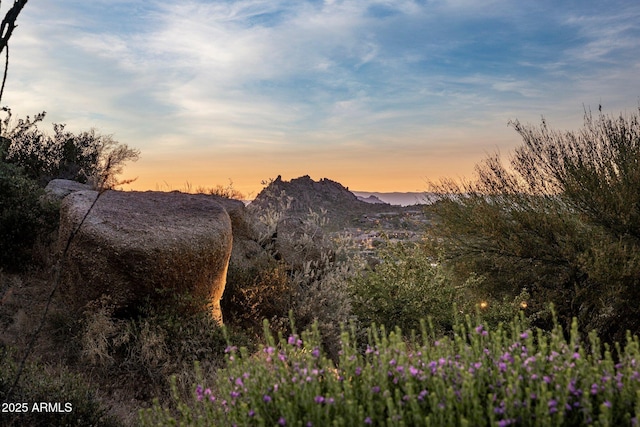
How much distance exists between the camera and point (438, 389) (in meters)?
2.99

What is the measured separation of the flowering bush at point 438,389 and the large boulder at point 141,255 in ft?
14.1

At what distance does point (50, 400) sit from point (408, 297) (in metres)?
5.63

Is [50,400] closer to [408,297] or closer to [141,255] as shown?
[141,255]

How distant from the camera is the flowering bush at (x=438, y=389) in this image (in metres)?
2.85

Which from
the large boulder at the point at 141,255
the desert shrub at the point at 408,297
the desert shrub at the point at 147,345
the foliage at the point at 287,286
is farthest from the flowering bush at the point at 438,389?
the desert shrub at the point at 408,297

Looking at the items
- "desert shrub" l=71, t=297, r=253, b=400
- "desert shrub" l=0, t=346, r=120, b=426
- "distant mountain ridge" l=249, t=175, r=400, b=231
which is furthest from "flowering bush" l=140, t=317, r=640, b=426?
"distant mountain ridge" l=249, t=175, r=400, b=231

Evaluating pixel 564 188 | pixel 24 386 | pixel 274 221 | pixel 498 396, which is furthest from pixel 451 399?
pixel 564 188

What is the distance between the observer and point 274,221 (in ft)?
36.4

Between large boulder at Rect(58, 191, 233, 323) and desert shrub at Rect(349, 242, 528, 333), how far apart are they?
2498mm

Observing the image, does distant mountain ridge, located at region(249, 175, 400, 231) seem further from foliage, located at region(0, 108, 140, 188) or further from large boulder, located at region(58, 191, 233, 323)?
large boulder, located at region(58, 191, 233, 323)

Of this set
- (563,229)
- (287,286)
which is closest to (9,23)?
(287,286)

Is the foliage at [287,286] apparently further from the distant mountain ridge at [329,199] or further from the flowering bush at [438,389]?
the distant mountain ridge at [329,199]

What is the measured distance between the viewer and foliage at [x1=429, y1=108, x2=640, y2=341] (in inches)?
399

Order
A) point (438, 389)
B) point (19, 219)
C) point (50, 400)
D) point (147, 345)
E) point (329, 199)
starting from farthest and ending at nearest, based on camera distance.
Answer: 1. point (329, 199)
2. point (19, 219)
3. point (147, 345)
4. point (50, 400)
5. point (438, 389)
